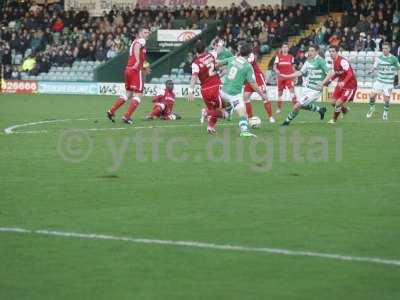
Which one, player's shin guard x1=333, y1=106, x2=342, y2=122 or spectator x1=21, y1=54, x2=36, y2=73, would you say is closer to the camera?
player's shin guard x1=333, y1=106, x2=342, y2=122

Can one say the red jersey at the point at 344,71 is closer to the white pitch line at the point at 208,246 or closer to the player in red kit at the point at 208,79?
the player in red kit at the point at 208,79

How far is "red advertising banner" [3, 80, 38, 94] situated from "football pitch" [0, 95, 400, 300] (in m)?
26.0

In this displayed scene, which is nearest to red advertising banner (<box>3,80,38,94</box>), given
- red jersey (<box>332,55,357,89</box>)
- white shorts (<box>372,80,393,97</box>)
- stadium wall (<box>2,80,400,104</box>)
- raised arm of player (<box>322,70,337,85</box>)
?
stadium wall (<box>2,80,400,104</box>)

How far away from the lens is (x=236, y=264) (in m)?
8.74

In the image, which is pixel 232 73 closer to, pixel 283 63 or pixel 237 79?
pixel 237 79

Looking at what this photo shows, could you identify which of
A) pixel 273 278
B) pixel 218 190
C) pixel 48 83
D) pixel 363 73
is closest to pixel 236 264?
pixel 273 278

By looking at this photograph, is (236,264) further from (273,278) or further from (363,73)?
(363,73)

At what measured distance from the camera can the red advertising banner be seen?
46875 millimetres

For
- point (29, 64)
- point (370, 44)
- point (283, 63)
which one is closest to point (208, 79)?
point (283, 63)

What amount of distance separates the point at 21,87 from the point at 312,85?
2413cm

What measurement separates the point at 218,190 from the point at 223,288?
535cm

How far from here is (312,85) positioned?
25.4 m

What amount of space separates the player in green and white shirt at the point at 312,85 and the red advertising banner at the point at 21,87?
22354 mm

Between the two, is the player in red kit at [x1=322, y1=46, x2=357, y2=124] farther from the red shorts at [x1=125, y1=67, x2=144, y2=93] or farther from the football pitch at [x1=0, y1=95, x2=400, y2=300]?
the football pitch at [x1=0, y1=95, x2=400, y2=300]
